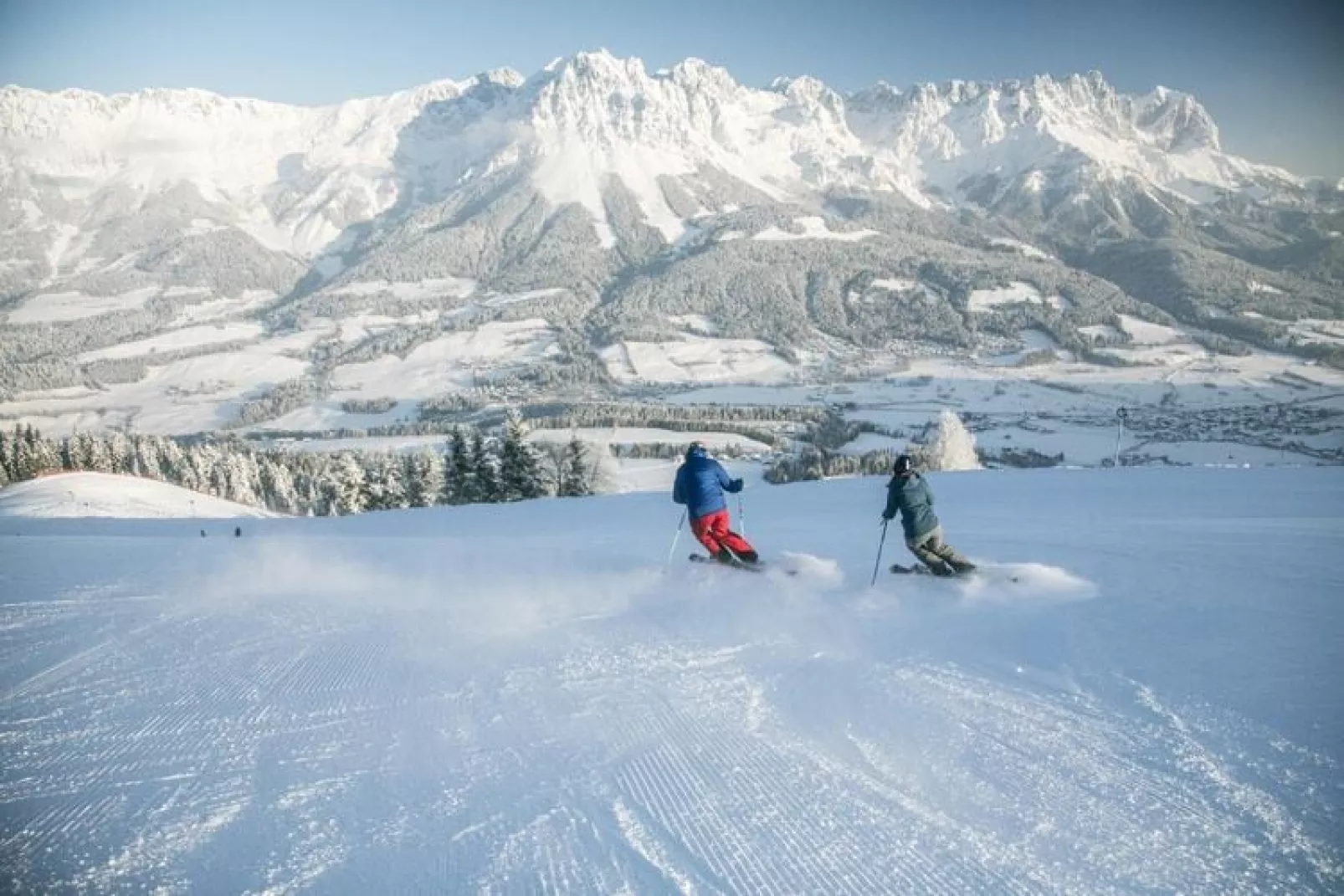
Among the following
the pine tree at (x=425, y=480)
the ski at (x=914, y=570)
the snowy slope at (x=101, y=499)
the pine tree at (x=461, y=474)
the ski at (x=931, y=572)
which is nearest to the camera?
the ski at (x=931, y=572)

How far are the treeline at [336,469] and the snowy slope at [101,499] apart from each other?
8.57 metres

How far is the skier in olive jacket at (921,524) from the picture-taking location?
9602 mm

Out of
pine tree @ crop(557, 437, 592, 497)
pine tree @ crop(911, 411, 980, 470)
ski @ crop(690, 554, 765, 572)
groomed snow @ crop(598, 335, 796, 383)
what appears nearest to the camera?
ski @ crop(690, 554, 765, 572)

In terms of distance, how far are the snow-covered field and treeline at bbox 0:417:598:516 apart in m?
22.3

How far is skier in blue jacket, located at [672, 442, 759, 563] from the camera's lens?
11.0m

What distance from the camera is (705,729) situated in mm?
6004

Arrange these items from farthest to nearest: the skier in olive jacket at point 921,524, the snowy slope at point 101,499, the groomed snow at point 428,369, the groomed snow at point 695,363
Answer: the groomed snow at point 695,363 < the groomed snow at point 428,369 < the snowy slope at point 101,499 < the skier in olive jacket at point 921,524

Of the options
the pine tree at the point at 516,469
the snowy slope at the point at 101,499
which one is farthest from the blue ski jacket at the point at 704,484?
the snowy slope at the point at 101,499

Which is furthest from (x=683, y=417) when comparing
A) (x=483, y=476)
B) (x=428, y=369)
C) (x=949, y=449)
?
(x=428, y=369)

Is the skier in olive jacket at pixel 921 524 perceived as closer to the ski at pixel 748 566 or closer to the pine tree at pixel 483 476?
the ski at pixel 748 566

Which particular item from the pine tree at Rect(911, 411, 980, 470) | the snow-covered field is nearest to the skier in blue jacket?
the snow-covered field

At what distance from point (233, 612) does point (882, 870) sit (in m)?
9.77

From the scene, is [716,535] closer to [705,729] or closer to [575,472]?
[705,729]

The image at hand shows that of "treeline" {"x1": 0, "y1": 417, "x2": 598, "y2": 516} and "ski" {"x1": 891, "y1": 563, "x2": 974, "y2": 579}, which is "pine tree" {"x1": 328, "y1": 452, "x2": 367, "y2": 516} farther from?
"ski" {"x1": 891, "y1": 563, "x2": 974, "y2": 579}
